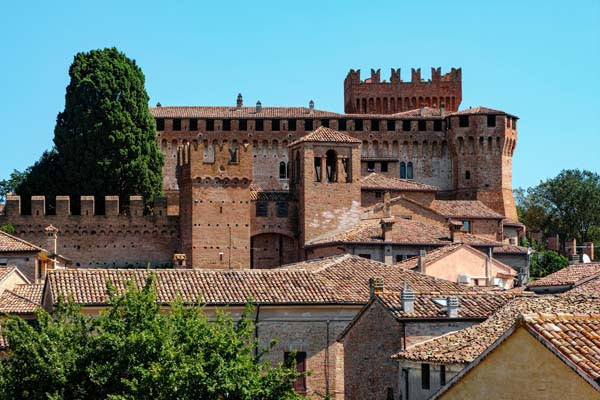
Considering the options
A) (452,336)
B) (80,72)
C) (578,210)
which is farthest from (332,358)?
(578,210)

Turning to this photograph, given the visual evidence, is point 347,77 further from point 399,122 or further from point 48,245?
point 48,245

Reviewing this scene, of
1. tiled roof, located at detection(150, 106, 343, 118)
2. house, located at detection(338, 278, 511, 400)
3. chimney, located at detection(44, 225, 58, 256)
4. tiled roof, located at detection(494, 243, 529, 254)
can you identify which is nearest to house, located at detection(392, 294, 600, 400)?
house, located at detection(338, 278, 511, 400)

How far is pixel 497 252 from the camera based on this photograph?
69.6 metres

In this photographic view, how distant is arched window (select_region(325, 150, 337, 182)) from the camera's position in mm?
70125

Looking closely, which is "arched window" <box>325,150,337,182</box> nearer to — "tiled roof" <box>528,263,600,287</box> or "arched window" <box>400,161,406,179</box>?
"arched window" <box>400,161,406,179</box>

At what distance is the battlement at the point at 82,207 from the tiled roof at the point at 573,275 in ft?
95.6

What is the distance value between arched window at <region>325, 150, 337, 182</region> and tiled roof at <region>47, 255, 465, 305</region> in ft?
96.1

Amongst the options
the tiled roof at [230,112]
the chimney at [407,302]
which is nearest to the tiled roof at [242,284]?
the chimney at [407,302]

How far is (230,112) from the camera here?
89375mm

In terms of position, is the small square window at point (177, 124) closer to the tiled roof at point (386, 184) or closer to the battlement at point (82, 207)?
the tiled roof at point (386, 184)

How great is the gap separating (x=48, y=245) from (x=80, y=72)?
1224 centimetres

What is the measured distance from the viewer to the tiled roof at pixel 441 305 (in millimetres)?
31842

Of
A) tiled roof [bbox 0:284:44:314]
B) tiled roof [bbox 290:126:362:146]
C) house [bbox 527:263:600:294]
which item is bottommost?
tiled roof [bbox 0:284:44:314]

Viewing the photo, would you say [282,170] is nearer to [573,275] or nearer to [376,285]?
[573,275]
